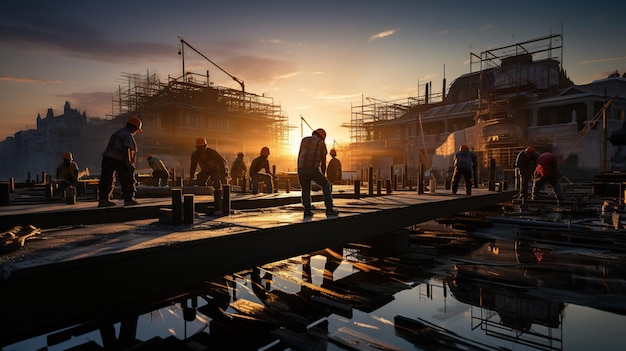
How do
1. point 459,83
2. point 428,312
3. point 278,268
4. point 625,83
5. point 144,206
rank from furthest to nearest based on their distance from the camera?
point 459,83
point 625,83
point 144,206
point 278,268
point 428,312

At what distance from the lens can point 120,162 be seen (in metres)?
7.36

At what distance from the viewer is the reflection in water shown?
147 inches

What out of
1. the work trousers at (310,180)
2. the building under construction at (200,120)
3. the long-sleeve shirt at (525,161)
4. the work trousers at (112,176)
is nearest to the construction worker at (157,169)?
the work trousers at (112,176)

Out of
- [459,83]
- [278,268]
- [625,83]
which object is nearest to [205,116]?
[459,83]

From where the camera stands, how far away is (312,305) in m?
4.77

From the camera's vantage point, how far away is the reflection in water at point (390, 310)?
373cm

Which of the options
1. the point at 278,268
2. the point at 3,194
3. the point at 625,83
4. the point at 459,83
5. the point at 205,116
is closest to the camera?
the point at 278,268

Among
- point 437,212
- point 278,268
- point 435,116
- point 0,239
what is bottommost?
point 278,268

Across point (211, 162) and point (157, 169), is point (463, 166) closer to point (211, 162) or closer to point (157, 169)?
point (211, 162)

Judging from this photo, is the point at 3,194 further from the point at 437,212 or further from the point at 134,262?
the point at 437,212

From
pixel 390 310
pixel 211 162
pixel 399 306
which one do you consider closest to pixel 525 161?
pixel 399 306

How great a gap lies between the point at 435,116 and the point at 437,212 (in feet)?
166

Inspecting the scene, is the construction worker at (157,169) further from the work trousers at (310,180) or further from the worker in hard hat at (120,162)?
the work trousers at (310,180)

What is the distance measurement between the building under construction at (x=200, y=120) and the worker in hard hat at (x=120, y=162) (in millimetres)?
47280
